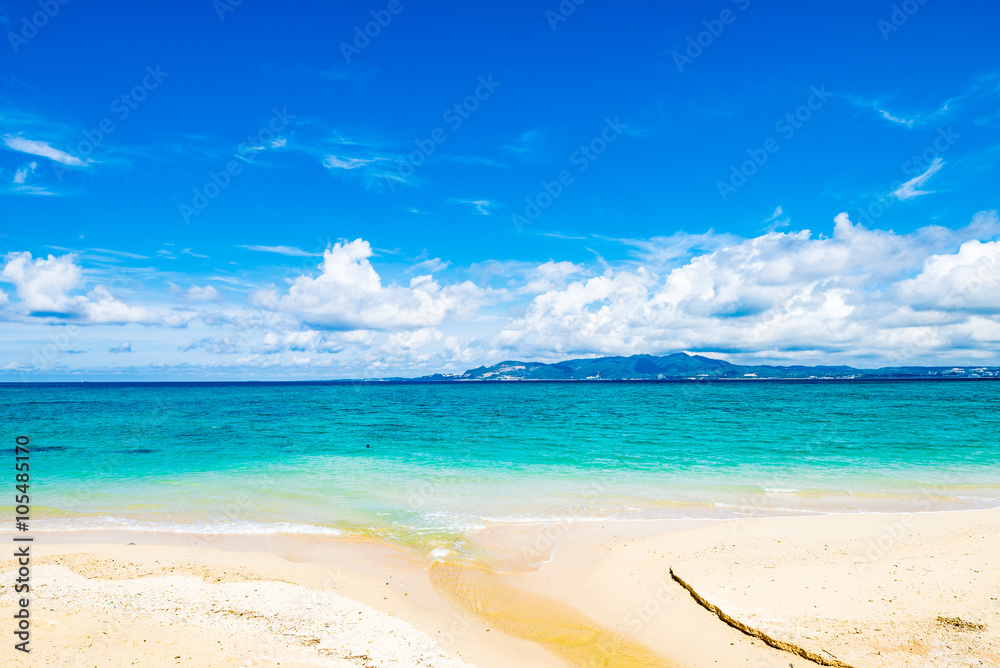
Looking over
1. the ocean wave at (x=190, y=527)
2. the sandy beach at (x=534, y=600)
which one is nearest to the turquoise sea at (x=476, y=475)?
the ocean wave at (x=190, y=527)

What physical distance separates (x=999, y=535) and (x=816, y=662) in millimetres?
10104

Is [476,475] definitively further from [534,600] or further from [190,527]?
[534,600]

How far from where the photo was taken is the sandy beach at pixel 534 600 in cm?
796

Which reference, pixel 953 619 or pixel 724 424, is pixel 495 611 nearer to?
pixel 953 619

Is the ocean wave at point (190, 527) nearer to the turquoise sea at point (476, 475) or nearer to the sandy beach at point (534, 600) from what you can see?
the turquoise sea at point (476, 475)

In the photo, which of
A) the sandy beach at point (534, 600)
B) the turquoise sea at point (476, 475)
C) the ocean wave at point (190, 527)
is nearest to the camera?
the sandy beach at point (534, 600)

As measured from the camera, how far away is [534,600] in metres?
10.6

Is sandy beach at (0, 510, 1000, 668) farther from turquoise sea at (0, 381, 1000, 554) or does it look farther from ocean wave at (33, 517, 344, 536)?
turquoise sea at (0, 381, 1000, 554)

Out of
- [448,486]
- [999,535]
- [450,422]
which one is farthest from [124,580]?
[450,422]

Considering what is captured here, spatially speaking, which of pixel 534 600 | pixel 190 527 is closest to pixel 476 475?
pixel 190 527

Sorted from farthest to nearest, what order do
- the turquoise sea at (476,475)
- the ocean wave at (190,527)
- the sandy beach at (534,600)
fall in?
the turquoise sea at (476,475) → the ocean wave at (190,527) → the sandy beach at (534,600)

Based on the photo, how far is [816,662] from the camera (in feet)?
25.1

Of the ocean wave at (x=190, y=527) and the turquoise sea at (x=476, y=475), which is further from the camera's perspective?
the turquoise sea at (x=476, y=475)

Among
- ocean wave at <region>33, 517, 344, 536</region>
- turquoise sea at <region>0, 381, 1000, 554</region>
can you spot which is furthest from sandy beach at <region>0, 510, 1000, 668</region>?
turquoise sea at <region>0, 381, 1000, 554</region>
